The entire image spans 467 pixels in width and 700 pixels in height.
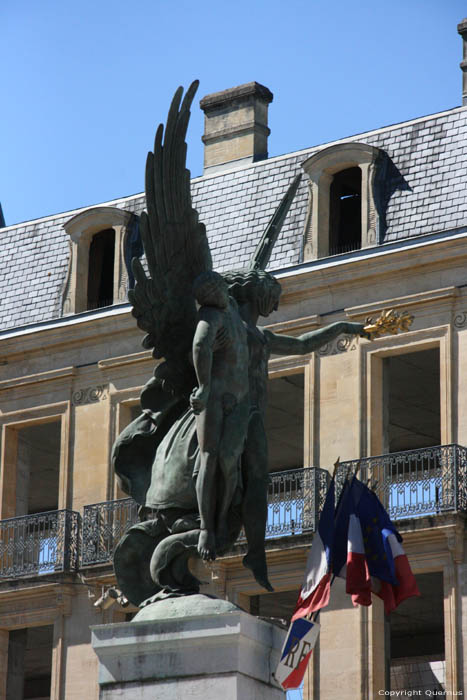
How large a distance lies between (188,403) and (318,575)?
9.19 feet

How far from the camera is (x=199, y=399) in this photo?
11.1 meters

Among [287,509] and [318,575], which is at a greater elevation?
[287,509]

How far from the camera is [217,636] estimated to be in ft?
34.8

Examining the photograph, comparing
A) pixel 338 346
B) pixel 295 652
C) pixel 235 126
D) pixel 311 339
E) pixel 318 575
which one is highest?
pixel 235 126

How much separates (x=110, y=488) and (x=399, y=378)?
15.7ft

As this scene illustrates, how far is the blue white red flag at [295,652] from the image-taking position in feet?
35.9

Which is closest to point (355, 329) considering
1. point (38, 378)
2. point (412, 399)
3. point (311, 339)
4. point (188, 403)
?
point (311, 339)

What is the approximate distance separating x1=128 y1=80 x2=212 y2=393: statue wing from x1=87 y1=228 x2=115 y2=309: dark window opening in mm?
20236

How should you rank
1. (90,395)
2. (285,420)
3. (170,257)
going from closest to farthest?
1. (170,257)
2. (90,395)
3. (285,420)

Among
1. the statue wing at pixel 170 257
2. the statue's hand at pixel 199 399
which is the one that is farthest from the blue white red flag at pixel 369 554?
the statue's hand at pixel 199 399

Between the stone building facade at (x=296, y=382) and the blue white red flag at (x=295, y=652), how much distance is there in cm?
1452

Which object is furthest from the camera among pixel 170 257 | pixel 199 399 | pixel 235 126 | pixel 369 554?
pixel 235 126

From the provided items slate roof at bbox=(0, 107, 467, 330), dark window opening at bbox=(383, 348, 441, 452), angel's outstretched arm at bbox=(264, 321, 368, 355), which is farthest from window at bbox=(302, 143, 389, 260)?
angel's outstretched arm at bbox=(264, 321, 368, 355)

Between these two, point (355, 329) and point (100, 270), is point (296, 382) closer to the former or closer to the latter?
point (100, 270)
